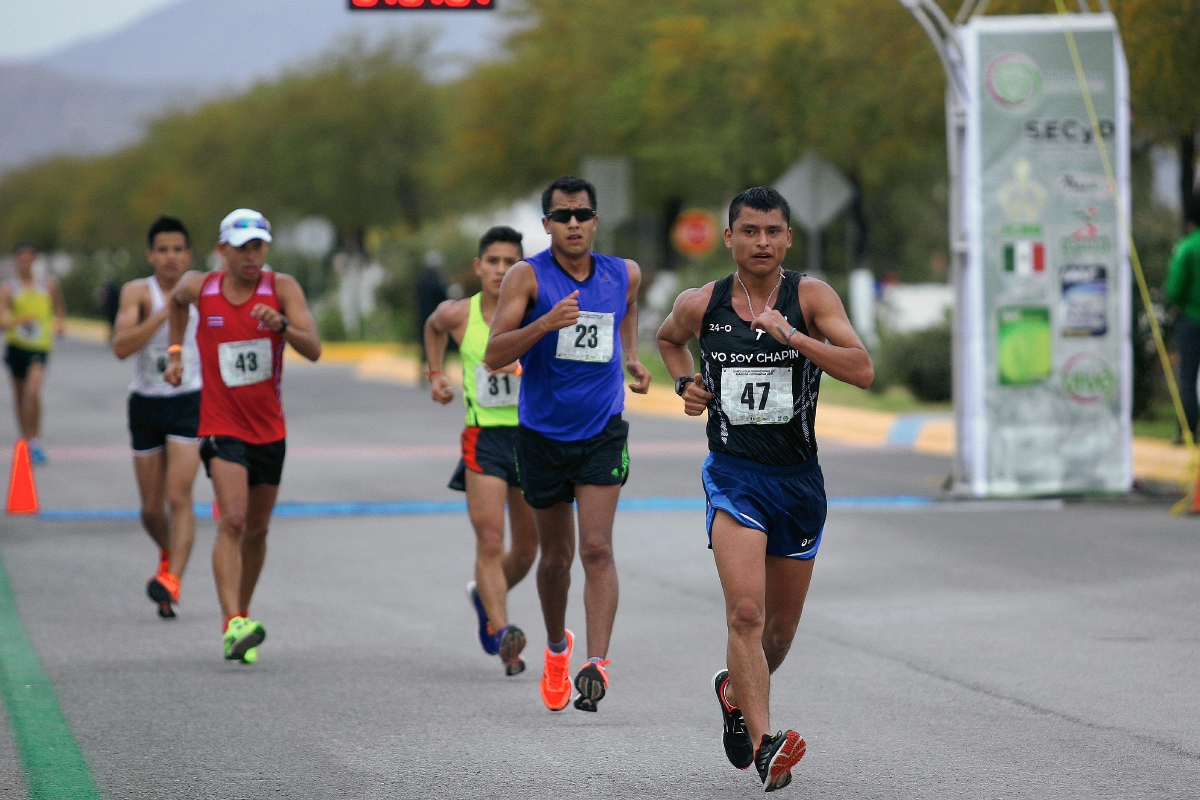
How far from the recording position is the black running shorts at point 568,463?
7.40 meters

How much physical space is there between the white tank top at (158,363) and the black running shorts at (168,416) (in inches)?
1.6

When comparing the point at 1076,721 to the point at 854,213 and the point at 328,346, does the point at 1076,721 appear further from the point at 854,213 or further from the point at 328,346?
the point at 328,346

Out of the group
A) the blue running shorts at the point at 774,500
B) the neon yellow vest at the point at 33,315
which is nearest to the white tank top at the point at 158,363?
the blue running shorts at the point at 774,500

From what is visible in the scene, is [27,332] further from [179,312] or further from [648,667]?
[648,667]

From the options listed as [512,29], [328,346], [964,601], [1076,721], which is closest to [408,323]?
[328,346]

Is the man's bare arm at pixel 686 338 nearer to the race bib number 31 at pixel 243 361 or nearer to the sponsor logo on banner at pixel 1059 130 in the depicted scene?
the race bib number 31 at pixel 243 361

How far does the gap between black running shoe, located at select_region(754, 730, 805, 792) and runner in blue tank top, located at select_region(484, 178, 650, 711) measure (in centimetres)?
148

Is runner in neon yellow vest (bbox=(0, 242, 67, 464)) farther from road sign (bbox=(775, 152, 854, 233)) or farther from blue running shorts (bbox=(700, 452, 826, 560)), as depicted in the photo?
blue running shorts (bbox=(700, 452, 826, 560))

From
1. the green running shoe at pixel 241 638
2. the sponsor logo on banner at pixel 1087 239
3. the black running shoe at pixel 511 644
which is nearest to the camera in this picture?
the black running shoe at pixel 511 644

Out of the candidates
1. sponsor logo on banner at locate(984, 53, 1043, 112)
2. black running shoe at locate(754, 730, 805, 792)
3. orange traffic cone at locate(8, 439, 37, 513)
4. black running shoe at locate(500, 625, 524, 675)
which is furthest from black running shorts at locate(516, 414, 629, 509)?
orange traffic cone at locate(8, 439, 37, 513)

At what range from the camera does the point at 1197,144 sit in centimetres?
2264

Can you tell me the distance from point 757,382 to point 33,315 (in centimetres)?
1316

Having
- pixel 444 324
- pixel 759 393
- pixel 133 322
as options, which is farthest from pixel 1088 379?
pixel 759 393

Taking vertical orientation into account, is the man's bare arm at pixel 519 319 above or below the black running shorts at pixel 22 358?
above
